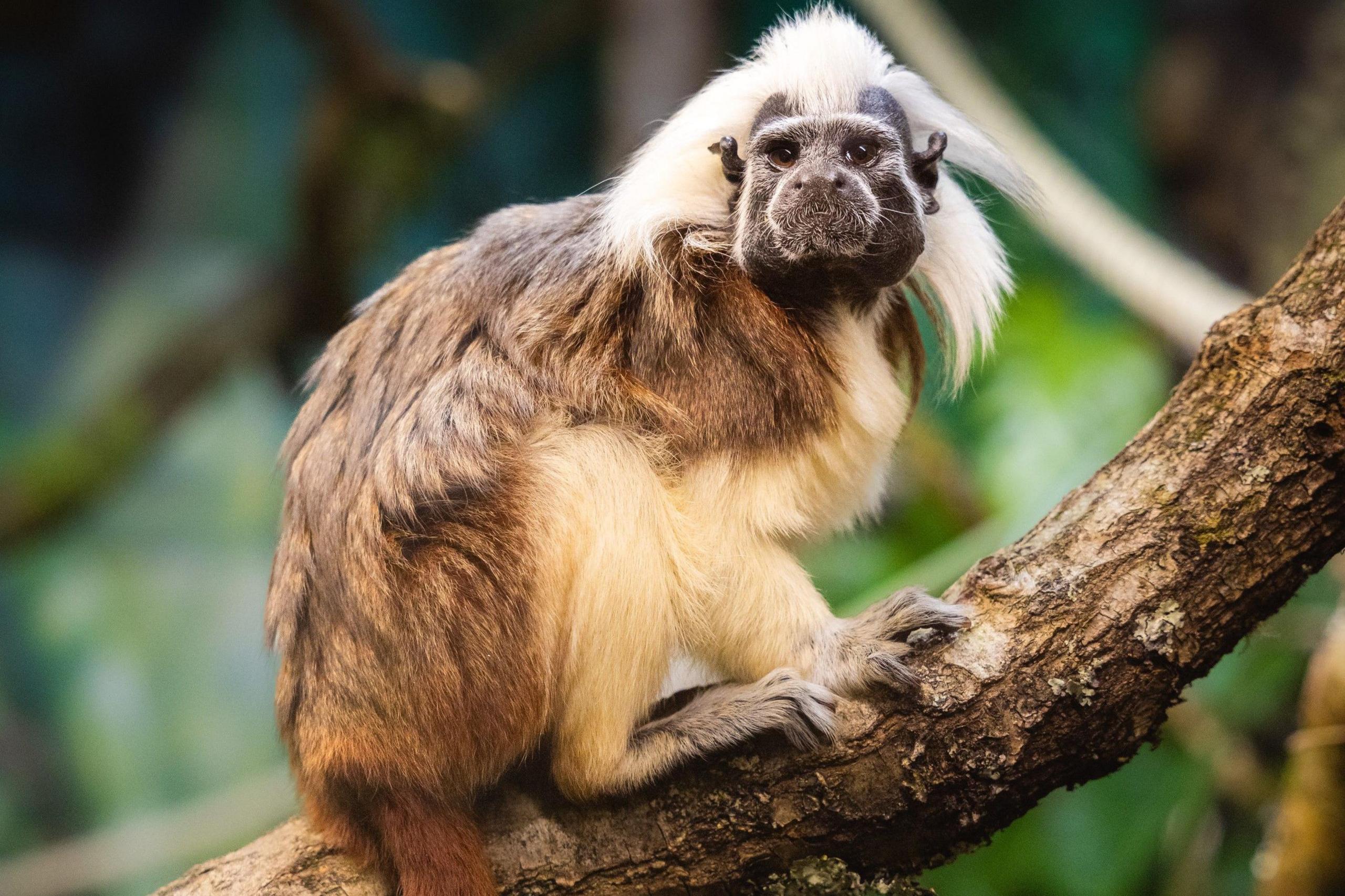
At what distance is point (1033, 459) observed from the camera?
395 cm

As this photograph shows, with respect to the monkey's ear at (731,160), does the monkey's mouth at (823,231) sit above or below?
below

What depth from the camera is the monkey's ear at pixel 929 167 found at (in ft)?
8.00

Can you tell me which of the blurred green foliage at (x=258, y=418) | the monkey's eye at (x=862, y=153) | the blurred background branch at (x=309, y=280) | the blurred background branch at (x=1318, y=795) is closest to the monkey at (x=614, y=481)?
the monkey's eye at (x=862, y=153)

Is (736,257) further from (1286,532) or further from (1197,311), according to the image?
(1197,311)

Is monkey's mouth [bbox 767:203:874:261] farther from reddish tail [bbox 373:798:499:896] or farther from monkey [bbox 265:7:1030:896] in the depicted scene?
reddish tail [bbox 373:798:499:896]

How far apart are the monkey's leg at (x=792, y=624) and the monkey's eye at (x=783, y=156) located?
820mm

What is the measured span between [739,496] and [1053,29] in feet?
16.4

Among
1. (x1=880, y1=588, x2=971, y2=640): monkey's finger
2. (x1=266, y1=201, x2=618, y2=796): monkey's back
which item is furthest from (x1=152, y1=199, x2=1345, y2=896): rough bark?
(x1=266, y1=201, x2=618, y2=796): monkey's back

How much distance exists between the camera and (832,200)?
7.34 feet

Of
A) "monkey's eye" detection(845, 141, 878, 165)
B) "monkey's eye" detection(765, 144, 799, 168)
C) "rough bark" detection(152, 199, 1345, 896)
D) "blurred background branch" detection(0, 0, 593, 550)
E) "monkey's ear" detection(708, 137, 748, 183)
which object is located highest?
"blurred background branch" detection(0, 0, 593, 550)

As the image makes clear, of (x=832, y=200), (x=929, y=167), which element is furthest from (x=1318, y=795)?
(x=832, y=200)

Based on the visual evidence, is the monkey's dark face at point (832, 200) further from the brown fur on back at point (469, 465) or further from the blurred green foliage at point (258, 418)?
the blurred green foliage at point (258, 418)

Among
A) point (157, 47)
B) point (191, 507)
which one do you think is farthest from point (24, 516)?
point (157, 47)

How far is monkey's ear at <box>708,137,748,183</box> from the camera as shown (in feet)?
8.01
